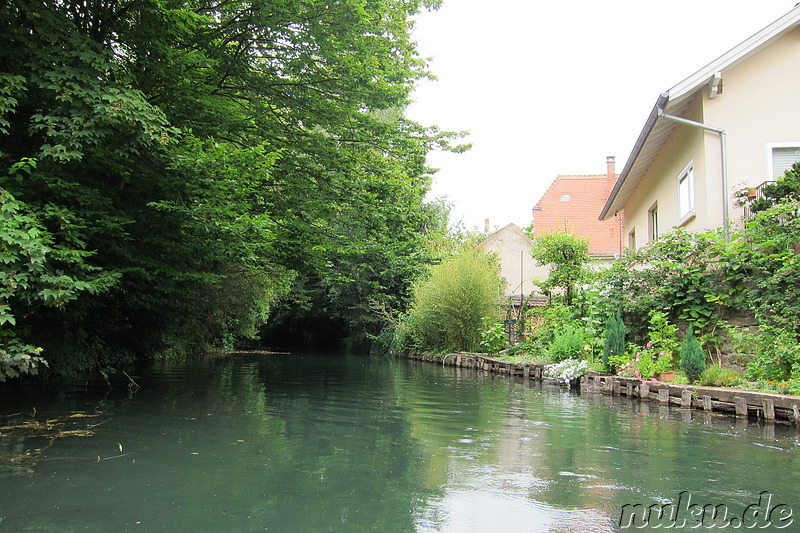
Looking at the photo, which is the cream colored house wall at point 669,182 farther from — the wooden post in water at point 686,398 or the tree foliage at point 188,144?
the tree foliage at point 188,144

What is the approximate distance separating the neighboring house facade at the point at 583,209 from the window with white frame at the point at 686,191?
14.1 metres

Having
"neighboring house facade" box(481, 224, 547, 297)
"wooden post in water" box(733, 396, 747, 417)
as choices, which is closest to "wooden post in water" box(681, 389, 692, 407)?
"wooden post in water" box(733, 396, 747, 417)

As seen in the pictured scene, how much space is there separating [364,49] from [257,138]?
265 cm

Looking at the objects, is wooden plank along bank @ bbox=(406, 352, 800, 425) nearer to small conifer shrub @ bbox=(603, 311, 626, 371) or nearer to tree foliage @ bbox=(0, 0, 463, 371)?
small conifer shrub @ bbox=(603, 311, 626, 371)

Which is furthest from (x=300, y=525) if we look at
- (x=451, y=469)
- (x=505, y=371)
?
(x=505, y=371)

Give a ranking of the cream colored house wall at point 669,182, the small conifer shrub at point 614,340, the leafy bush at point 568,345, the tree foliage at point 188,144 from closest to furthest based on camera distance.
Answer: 1. the tree foliage at point 188,144
2. the small conifer shrub at point 614,340
3. the cream colored house wall at point 669,182
4. the leafy bush at point 568,345

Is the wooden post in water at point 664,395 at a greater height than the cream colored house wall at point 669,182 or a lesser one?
lesser

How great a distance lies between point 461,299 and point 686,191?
31.3ft

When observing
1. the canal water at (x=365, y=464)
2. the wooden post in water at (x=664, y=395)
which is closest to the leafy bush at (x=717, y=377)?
the wooden post in water at (x=664, y=395)

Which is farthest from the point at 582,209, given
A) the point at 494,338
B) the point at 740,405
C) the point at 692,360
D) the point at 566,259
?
the point at 740,405

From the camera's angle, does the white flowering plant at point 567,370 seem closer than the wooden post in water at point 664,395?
No

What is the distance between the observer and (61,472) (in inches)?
189

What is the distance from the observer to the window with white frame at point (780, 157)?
12148mm

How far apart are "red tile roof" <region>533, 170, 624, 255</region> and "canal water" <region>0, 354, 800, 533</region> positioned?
20.8 meters
